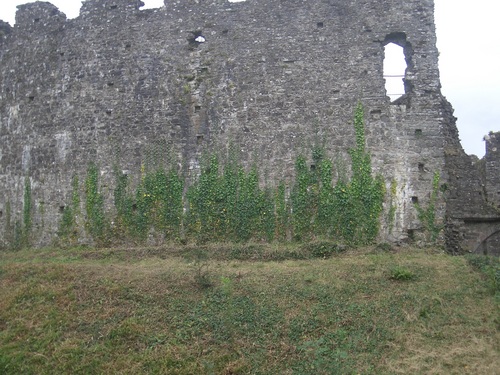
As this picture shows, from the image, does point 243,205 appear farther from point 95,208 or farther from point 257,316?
point 257,316

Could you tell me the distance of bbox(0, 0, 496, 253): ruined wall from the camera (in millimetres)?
17234

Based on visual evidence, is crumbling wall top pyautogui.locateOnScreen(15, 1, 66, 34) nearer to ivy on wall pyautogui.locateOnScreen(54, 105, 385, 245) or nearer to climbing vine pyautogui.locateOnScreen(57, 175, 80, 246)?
climbing vine pyautogui.locateOnScreen(57, 175, 80, 246)

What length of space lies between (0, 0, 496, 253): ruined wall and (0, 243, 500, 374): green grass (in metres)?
3.24

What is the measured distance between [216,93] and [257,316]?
8.48 metres

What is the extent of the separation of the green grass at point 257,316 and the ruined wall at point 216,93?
324 cm

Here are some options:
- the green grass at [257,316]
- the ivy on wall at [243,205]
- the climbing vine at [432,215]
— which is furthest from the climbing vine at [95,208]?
the climbing vine at [432,215]

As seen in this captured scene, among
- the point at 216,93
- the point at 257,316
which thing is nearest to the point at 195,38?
the point at 216,93

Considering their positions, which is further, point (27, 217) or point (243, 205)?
point (27, 217)

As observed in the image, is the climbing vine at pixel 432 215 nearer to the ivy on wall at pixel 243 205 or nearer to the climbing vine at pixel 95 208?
the ivy on wall at pixel 243 205

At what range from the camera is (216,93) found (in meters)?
18.4

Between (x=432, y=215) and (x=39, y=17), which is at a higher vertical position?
(x=39, y=17)

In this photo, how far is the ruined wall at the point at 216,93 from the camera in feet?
56.5

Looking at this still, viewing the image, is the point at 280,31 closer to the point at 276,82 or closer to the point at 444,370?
the point at 276,82

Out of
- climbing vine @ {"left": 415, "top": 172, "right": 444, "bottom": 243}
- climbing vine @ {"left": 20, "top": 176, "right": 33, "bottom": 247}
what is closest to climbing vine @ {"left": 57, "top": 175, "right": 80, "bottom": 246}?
climbing vine @ {"left": 20, "top": 176, "right": 33, "bottom": 247}
